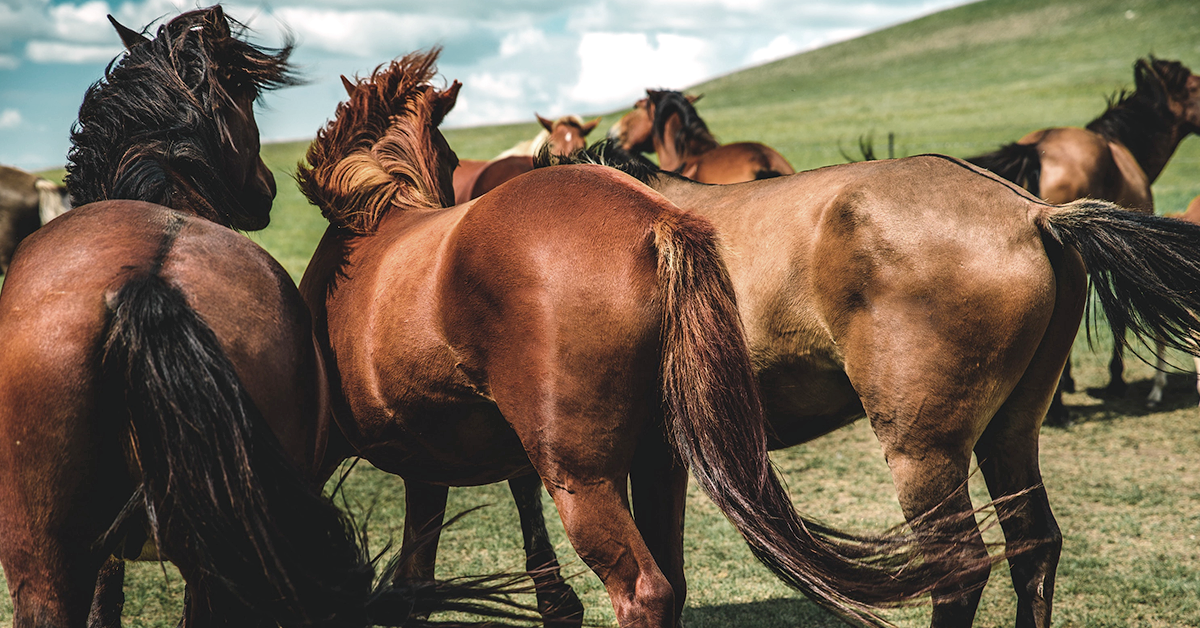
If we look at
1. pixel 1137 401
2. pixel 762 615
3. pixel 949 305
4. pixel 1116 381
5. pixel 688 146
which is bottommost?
pixel 1137 401

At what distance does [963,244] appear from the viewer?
8.47ft

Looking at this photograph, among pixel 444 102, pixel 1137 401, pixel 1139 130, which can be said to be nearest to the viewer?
pixel 444 102

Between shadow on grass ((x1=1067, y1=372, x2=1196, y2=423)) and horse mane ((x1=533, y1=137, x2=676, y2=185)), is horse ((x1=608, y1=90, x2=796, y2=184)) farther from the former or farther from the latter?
shadow on grass ((x1=1067, y1=372, x2=1196, y2=423))

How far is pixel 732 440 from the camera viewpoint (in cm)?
215

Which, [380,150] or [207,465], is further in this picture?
[380,150]

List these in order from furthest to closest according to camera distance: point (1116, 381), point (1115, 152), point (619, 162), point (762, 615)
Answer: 1. point (1115, 152)
2. point (1116, 381)
3. point (619, 162)
4. point (762, 615)

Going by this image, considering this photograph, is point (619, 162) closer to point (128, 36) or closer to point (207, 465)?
point (128, 36)

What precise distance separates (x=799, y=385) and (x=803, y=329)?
228mm

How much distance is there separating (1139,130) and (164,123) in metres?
8.51

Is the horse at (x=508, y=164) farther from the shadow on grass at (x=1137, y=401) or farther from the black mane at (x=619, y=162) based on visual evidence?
the shadow on grass at (x=1137, y=401)

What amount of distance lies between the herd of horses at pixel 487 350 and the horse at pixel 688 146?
9.50 ft

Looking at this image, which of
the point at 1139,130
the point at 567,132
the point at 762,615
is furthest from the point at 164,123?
the point at 1139,130

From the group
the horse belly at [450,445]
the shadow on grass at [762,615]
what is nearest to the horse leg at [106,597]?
the horse belly at [450,445]

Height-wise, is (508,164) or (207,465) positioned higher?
(508,164)
